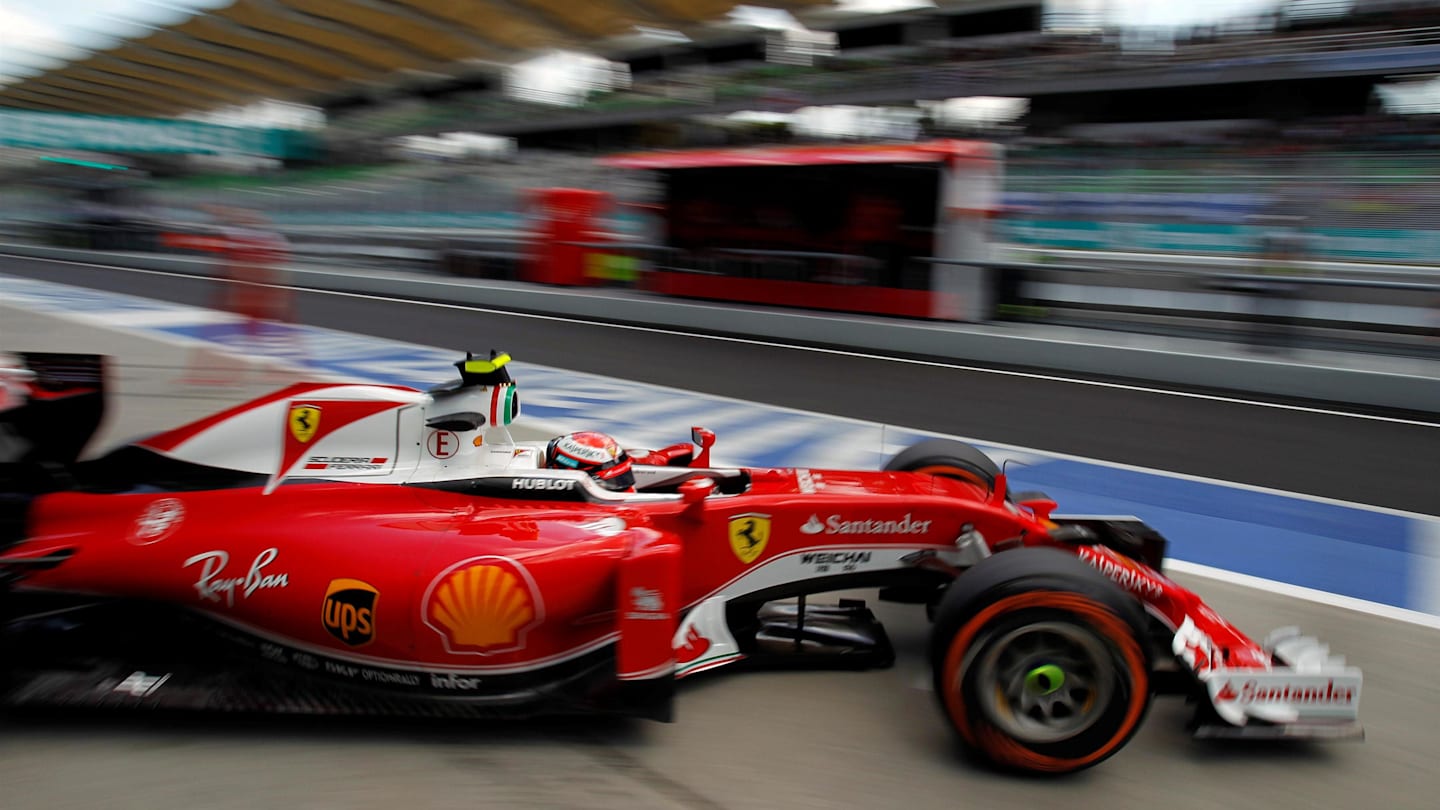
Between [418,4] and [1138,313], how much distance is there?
2107 centimetres

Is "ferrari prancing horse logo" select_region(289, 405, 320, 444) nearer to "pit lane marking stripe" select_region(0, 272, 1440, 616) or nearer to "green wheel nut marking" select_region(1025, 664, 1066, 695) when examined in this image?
"green wheel nut marking" select_region(1025, 664, 1066, 695)

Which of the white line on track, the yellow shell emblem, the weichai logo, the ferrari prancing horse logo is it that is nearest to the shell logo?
the weichai logo

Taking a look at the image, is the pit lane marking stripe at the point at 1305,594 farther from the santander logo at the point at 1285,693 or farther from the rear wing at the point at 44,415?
the rear wing at the point at 44,415

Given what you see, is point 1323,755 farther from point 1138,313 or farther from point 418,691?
point 1138,313

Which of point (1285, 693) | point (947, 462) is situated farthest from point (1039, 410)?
point (1285, 693)

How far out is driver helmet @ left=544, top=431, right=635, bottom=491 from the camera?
11.8 ft

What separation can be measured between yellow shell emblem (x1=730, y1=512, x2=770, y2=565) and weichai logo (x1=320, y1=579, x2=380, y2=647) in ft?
3.67

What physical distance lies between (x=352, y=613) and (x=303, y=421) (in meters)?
0.84

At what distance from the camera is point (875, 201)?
45.2 feet

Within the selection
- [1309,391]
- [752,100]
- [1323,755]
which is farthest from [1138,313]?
[752,100]

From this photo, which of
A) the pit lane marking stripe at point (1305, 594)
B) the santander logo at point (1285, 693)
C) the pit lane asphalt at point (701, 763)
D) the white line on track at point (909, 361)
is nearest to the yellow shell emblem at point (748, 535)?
the pit lane asphalt at point (701, 763)

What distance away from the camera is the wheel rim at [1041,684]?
9.12ft

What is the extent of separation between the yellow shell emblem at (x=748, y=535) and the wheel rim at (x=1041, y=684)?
0.82 meters

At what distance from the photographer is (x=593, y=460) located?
11.9 ft
